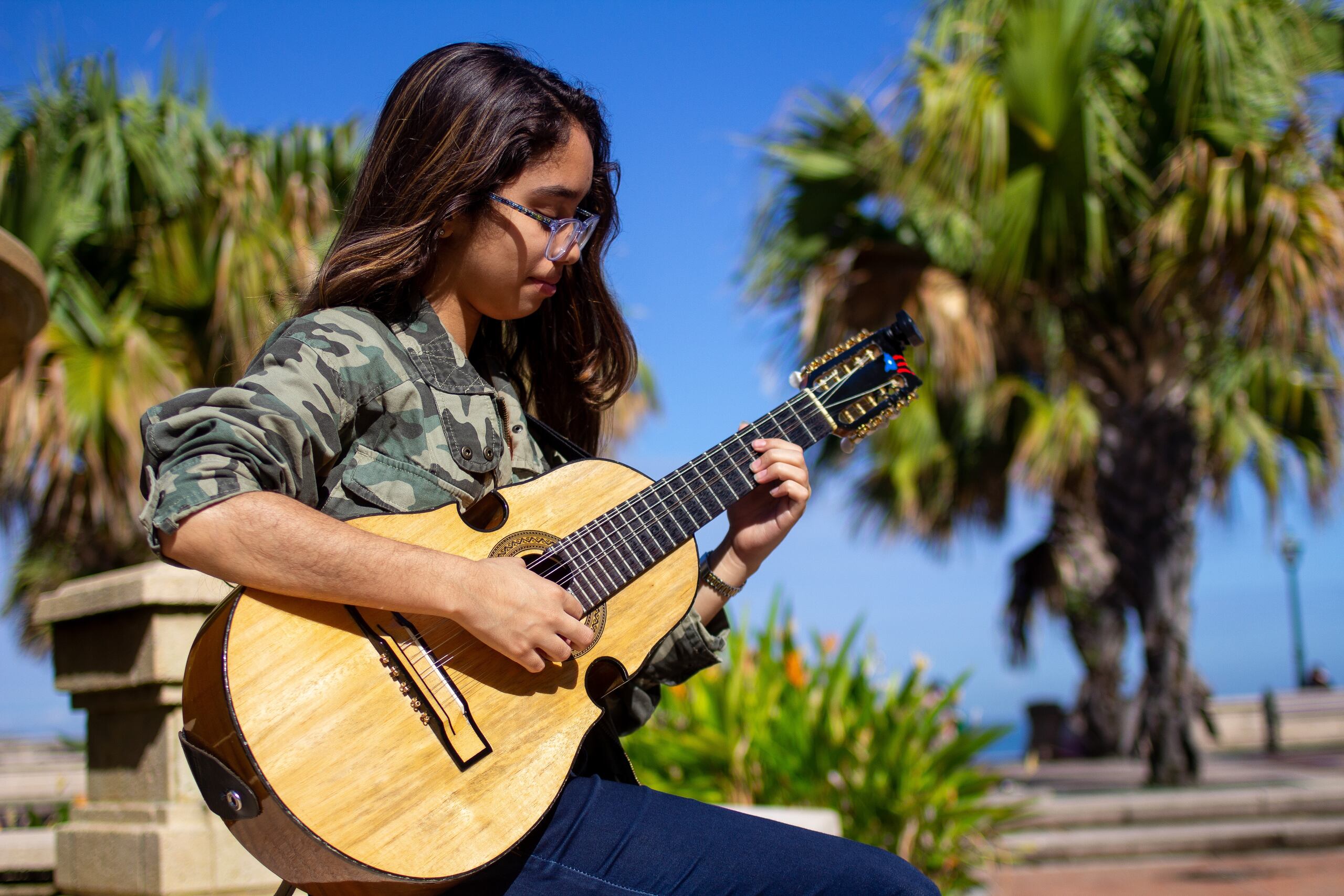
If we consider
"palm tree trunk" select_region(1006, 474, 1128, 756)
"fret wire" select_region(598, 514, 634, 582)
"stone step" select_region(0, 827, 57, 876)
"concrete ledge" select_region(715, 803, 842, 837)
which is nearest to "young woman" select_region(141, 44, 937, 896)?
"fret wire" select_region(598, 514, 634, 582)

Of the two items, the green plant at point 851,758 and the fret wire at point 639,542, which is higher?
the fret wire at point 639,542

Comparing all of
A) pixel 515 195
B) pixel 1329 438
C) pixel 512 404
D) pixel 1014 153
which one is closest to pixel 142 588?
pixel 512 404

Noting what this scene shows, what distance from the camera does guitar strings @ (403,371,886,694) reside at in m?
→ 1.47

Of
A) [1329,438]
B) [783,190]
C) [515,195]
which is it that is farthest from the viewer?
[1329,438]

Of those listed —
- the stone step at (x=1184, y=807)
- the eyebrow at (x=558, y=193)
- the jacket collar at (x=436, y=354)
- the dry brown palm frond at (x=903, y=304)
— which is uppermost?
the dry brown palm frond at (x=903, y=304)

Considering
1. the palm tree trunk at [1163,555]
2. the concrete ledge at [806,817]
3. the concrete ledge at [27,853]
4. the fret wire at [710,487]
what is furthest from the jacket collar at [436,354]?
the palm tree trunk at [1163,555]

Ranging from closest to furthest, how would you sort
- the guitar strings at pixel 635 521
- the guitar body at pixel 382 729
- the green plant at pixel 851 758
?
the guitar body at pixel 382 729
the guitar strings at pixel 635 521
the green plant at pixel 851 758

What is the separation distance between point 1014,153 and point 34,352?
6836 millimetres

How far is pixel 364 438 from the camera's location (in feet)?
5.04

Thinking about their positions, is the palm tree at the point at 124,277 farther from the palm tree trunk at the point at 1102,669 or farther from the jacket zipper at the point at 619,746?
the palm tree trunk at the point at 1102,669

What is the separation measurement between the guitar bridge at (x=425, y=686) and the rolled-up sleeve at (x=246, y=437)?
0.69 ft

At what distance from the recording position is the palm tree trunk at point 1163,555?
8.09 meters

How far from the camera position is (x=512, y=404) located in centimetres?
183

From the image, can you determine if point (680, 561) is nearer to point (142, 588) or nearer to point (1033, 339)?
point (142, 588)
